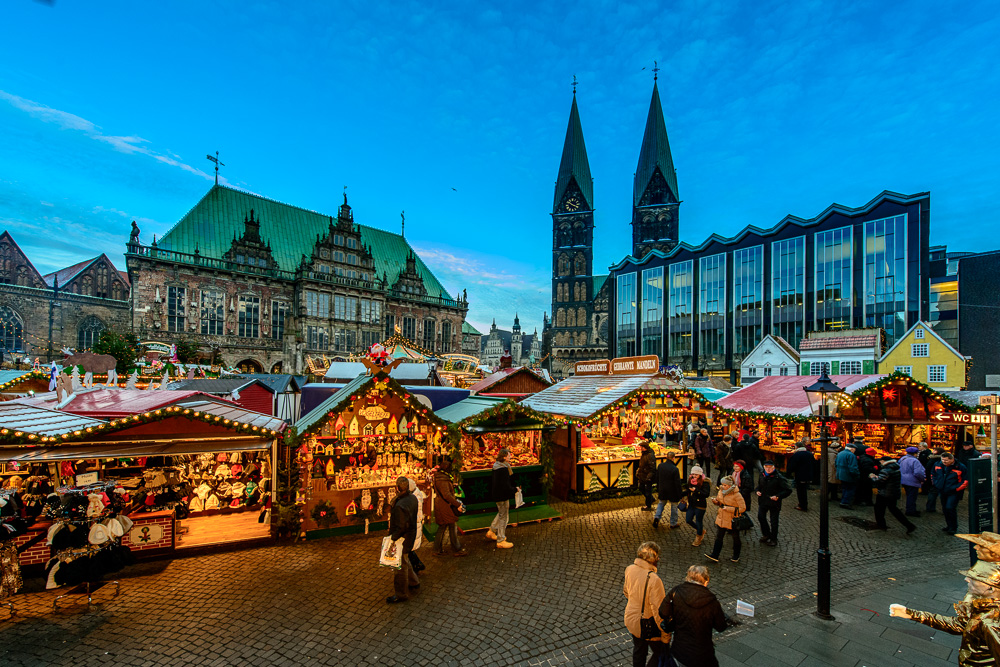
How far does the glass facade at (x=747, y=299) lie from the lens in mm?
45438

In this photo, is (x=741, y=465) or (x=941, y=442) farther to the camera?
(x=941, y=442)

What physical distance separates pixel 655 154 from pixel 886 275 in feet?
133

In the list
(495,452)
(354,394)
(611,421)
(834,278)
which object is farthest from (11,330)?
(834,278)

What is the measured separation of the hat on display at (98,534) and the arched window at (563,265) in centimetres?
6912

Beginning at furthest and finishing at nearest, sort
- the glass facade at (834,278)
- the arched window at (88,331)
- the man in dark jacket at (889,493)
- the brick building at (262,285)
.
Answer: the arched window at (88,331) < the glass facade at (834,278) < the brick building at (262,285) < the man in dark jacket at (889,493)

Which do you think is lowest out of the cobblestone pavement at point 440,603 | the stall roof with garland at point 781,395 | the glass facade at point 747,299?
the cobblestone pavement at point 440,603

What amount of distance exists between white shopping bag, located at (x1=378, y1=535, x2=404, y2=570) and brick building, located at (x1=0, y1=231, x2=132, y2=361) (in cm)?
4748

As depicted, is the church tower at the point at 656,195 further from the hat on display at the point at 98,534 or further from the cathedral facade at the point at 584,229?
the hat on display at the point at 98,534

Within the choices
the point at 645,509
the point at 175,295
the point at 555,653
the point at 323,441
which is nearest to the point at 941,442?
the point at 645,509

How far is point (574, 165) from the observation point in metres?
71.8

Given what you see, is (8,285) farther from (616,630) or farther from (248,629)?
(616,630)

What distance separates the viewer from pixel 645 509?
1077cm

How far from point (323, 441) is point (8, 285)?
54319 millimetres

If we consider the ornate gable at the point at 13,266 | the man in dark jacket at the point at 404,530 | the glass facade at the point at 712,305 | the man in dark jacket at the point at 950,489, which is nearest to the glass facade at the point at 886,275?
the glass facade at the point at 712,305
